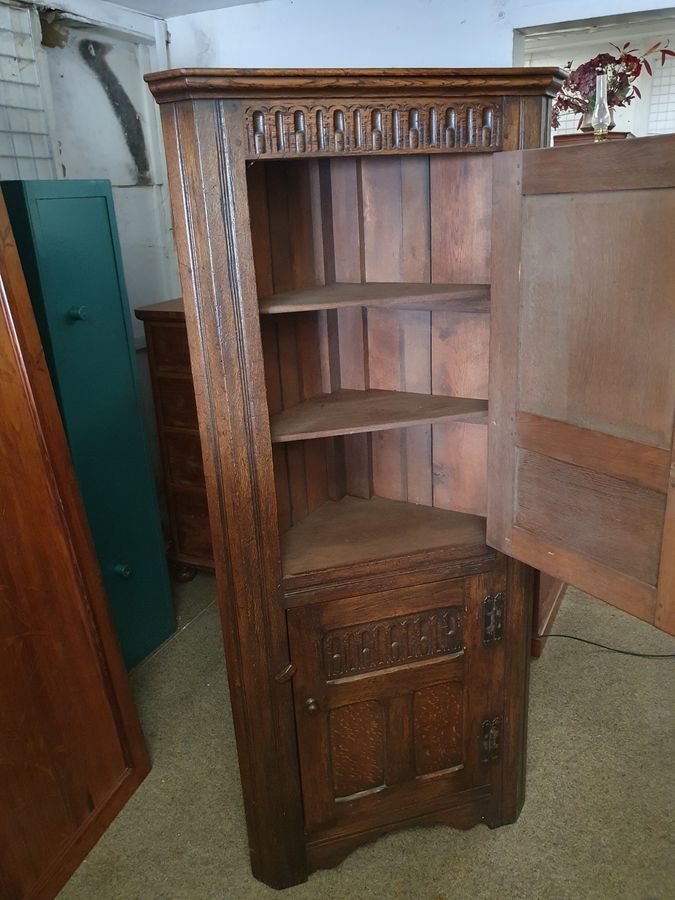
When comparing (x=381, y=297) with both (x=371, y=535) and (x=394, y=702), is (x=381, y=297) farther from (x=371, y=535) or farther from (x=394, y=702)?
(x=394, y=702)

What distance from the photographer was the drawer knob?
218 cm

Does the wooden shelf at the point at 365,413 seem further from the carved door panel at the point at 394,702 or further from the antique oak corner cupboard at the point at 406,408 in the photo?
the carved door panel at the point at 394,702

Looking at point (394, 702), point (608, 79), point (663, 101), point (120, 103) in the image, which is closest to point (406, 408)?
point (394, 702)

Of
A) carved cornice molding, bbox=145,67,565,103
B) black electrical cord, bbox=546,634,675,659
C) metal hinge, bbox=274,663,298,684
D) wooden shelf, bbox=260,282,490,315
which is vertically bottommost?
black electrical cord, bbox=546,634,675,659

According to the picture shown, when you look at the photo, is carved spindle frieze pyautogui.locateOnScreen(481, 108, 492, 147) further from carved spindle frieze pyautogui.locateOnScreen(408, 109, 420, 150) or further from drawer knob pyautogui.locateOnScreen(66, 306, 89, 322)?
drawer knob pyautogui.locateOnScreen(66, 306, 89, 322)

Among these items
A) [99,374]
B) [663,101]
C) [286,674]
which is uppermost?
[663,101]

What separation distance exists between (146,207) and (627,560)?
269 centimetres

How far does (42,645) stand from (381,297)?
120 centimetres

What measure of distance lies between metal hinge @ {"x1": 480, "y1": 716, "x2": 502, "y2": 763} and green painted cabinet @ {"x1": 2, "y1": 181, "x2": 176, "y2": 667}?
1334mm

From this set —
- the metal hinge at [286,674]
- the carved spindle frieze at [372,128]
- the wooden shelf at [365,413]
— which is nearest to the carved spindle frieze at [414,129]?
the carved spindle frieze at [372,128]

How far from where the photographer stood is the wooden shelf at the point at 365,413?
1.52 metres

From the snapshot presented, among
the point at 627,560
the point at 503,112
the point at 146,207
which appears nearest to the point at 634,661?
the point at 627,560

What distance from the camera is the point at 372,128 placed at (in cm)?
136

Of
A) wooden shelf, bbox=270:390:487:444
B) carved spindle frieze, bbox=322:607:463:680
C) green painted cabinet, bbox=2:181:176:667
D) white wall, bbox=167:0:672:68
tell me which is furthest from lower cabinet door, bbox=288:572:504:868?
white wall, bbox=167:0:672:68
